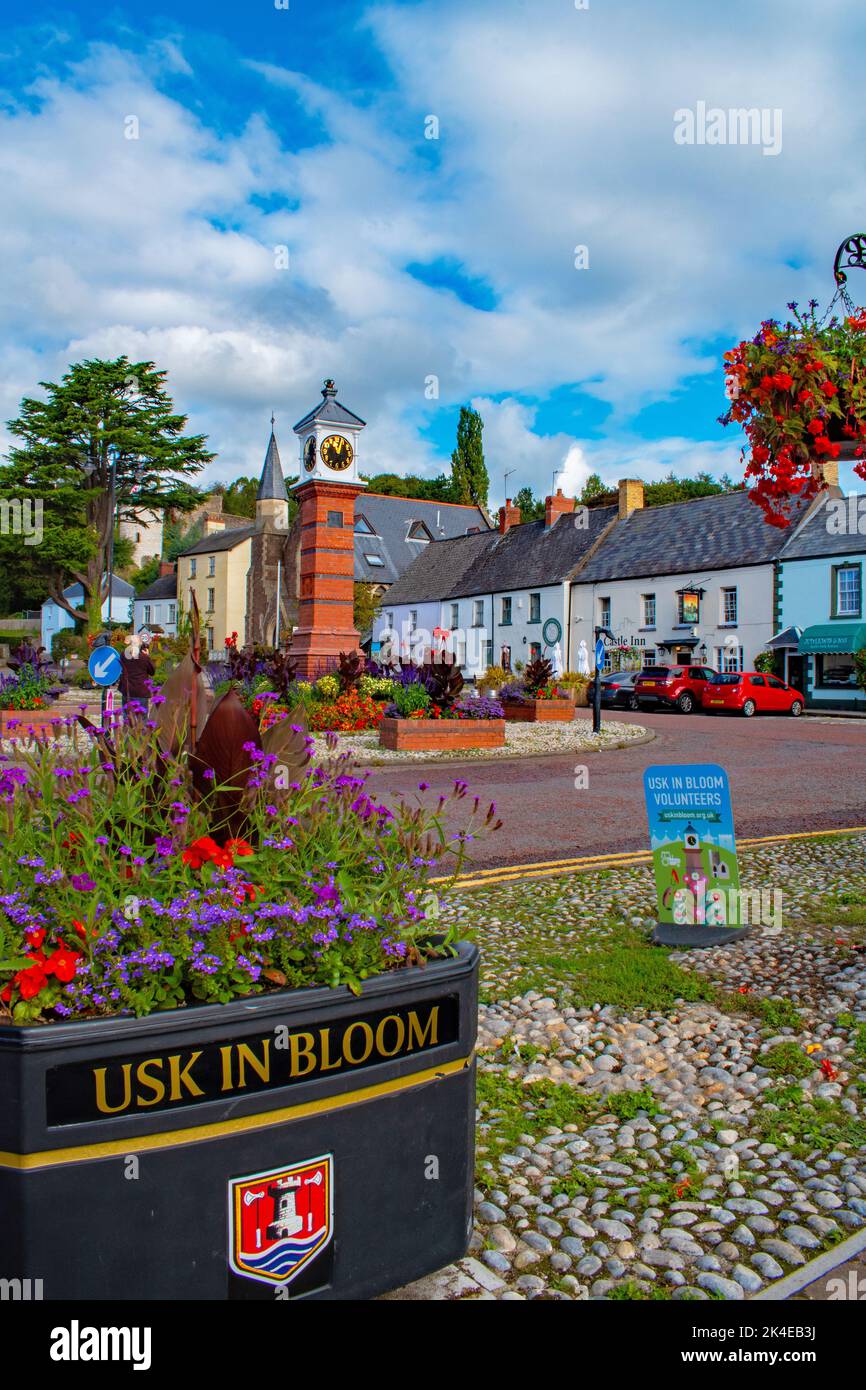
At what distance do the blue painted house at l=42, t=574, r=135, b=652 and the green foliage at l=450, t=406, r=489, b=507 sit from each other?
1174 inches

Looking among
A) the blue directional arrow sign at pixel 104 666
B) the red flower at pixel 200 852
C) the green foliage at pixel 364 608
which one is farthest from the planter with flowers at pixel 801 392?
the green foliage at pixel 364 608

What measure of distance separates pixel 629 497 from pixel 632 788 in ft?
116

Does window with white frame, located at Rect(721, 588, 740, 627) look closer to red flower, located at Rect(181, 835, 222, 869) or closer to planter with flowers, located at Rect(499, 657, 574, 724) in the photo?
planter with flowers, located at Rect(499, 657, 574, 724)

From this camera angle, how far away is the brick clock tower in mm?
21266

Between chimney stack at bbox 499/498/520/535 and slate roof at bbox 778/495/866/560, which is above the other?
chimney stack at bbox 499/498/520/535

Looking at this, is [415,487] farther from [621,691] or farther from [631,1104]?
[631,1104]

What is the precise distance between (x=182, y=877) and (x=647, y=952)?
11.8ft

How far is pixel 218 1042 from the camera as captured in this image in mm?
1985

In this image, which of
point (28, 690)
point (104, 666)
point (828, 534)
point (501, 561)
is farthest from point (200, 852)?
point (501, 561)

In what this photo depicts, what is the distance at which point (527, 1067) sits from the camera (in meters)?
3.86

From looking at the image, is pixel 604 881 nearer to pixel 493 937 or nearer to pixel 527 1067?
pixel 493 937

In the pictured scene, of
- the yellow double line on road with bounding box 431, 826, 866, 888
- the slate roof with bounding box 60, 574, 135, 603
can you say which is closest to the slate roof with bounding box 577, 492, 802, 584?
the yellow double line on road with bounding box 431, 826, 866, 888

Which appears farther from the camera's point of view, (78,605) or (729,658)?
(78,605)
